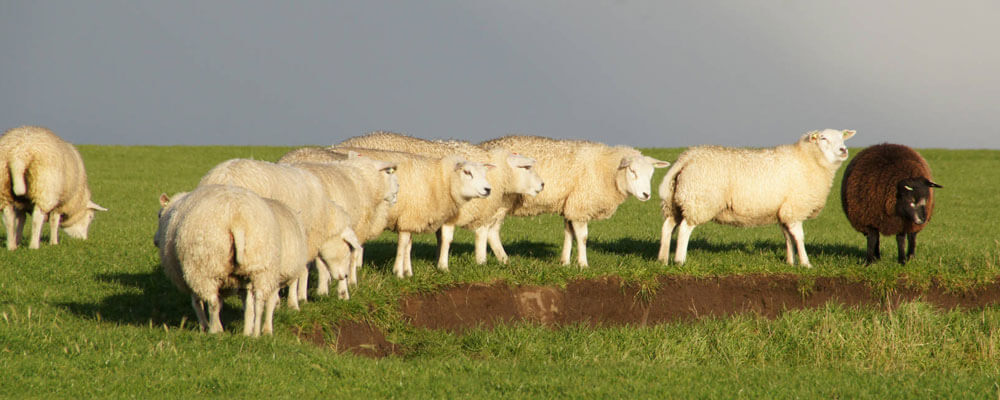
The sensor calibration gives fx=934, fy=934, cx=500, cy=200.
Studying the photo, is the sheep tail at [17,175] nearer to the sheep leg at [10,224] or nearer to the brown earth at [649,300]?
the sheep leg at [10,224]

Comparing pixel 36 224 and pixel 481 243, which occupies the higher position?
pixel 481 243

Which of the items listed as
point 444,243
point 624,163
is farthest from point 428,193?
point 624,163

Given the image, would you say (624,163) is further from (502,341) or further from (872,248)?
(502,341)

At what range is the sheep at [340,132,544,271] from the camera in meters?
13.0

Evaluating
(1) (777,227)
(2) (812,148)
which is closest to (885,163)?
(2) (812,148)

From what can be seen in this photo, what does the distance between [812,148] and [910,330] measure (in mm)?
3940

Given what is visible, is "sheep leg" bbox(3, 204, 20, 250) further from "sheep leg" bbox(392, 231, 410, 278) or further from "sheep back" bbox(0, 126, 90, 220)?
"sheep leg" bbox(392, 231, 410, 278)

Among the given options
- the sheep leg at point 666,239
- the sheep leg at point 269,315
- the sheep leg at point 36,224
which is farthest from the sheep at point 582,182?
the sheep leg at point 36,224

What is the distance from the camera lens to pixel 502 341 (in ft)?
31.3

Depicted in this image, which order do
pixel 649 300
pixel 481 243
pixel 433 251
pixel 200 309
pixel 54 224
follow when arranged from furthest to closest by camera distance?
1. pixel 433 251
2. pixel 54 224
3. pixel 481 243
4. pixel 649 300
5. pixel 200 309

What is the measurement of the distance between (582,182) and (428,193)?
259 centimetres

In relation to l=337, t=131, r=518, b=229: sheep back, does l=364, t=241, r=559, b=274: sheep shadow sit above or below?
below

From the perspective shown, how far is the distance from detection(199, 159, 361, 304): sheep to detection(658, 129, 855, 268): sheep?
17.9ft

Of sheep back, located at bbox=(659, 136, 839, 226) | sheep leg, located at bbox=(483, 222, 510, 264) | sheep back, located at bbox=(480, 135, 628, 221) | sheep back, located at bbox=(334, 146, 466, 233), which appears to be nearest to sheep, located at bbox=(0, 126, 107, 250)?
sheep back, located at bbox=(334, 146, 466, 233)
